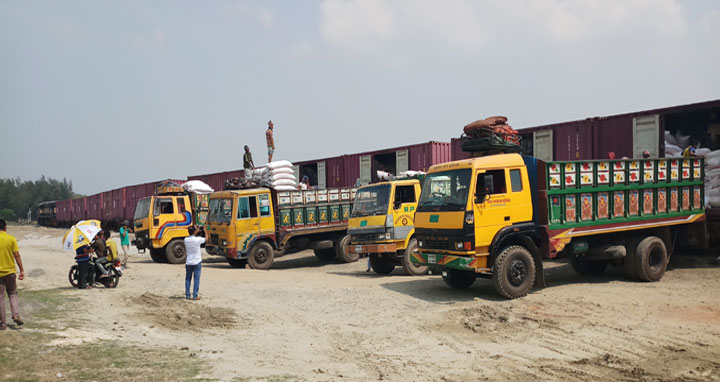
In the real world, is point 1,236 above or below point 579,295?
above

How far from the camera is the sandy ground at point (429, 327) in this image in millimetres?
5840

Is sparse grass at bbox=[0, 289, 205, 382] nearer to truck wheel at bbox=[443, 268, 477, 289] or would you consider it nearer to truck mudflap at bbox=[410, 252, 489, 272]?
Result: truck mudflap at bbox=[410, 252, 489, 272]

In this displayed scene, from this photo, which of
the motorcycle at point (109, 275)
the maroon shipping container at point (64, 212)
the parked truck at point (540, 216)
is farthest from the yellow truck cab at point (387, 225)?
the maroon shipping container at point (64, 212)

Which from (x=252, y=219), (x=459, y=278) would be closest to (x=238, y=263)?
(x=252, y=219)

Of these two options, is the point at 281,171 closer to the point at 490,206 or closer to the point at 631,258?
the point at 490,206

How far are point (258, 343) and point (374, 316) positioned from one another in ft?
7.56

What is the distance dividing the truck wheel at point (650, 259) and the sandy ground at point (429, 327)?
291mm

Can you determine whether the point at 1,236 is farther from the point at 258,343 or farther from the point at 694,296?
the point at 694,296

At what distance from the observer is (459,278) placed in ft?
35.5

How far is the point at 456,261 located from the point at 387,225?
12.6 ft

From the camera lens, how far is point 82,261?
450 inches

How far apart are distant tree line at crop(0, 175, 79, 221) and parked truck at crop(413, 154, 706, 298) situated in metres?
121

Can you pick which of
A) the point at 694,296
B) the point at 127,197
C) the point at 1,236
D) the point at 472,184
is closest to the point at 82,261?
the point at 1,236

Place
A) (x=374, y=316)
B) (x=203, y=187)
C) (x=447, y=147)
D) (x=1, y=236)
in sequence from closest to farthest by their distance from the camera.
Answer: (x=1, y=236)
(x=374, y=316)
(x=447, y=147)
(x=203, y=187)
